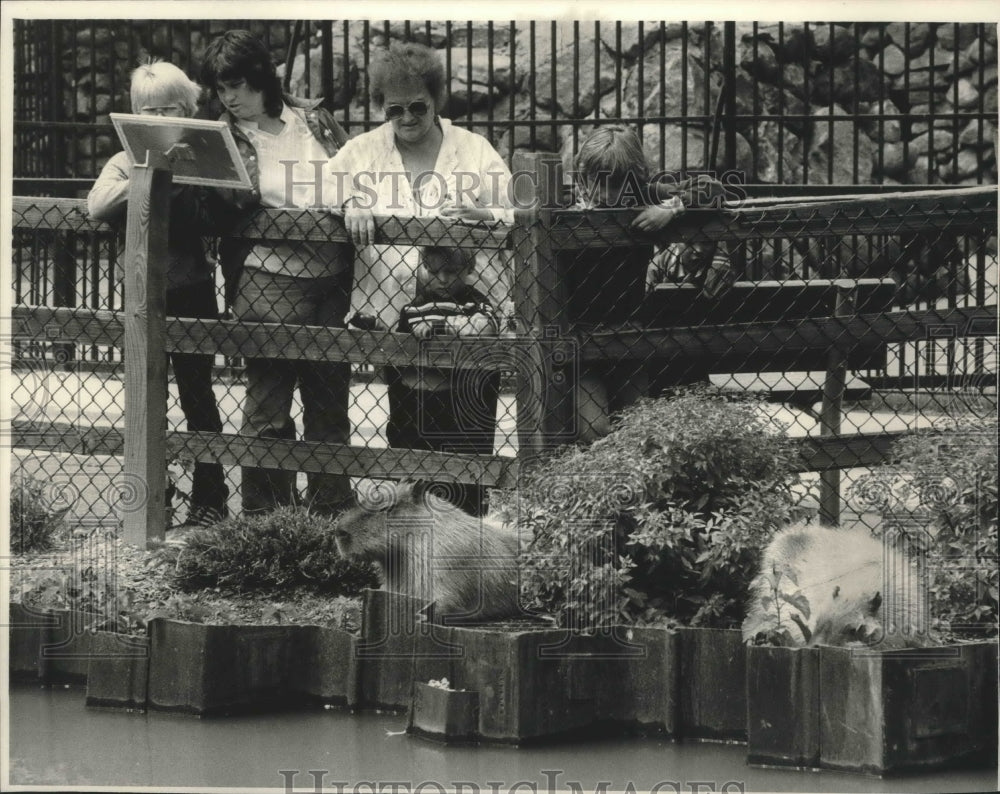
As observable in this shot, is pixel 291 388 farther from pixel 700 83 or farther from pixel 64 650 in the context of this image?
pixel 700 83

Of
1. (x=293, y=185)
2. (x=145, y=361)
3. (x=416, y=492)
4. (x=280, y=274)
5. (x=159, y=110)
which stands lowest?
(x=416, y=492)

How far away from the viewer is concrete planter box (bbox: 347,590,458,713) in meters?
5.93

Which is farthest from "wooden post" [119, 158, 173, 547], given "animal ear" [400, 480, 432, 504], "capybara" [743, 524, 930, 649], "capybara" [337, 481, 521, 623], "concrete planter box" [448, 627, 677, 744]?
"capybara" [743, 524, 930, 649]

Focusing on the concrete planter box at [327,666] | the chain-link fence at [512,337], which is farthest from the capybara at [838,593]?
the concrete planter box at [327,666]

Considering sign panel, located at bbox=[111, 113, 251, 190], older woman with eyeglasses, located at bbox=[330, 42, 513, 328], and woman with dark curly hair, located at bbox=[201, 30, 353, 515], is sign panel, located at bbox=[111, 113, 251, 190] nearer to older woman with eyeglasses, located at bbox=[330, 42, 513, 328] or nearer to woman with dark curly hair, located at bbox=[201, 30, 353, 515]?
woman with dark curly hair, located at bbox=[201, 30, 353, 515]

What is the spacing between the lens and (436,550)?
20.0ft

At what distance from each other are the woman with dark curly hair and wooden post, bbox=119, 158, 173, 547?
391mm

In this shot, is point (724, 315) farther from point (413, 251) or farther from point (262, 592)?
point (262, 592)

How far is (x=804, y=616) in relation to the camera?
18.1ft

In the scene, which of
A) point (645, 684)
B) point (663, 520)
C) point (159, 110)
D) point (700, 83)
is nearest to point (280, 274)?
point (159, 110)

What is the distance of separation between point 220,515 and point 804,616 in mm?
2989

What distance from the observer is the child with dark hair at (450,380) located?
6680 millimetres

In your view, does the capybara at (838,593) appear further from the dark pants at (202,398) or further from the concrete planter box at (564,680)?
the dark pants at (202,398)

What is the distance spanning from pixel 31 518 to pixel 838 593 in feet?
12.1
